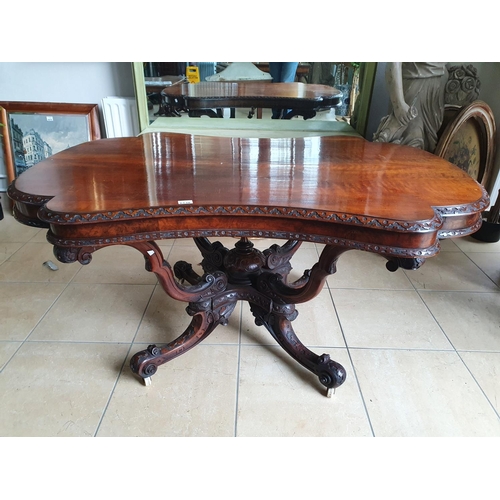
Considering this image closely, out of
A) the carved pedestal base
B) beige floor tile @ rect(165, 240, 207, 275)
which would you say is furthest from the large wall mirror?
the carved pedestal base

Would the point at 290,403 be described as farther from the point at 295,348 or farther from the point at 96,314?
the point at 96,314

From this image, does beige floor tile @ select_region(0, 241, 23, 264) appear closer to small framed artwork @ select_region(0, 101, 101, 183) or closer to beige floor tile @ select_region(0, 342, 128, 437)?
small framed artwork @ select_region(0, 101, 101, 183)

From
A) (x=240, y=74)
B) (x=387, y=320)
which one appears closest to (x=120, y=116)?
(x=240, y=74)

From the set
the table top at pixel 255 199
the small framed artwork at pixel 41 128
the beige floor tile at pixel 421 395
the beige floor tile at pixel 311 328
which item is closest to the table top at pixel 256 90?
the small framed artwork at pixel 41 128

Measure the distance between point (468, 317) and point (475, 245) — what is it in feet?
2.60

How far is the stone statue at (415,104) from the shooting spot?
2010 mm

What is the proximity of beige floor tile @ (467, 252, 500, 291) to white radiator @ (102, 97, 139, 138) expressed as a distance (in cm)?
213

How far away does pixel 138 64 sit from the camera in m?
2.19

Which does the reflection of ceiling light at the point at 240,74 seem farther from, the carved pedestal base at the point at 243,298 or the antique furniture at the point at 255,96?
the carved pedestal base at the point at 243,298

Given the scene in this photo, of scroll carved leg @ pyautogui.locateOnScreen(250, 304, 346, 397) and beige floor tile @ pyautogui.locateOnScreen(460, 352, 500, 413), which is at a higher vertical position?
scroll carved leg @ pyautogui.locateOnScreen(250, 304, 346, 397)

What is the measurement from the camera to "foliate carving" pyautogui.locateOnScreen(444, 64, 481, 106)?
2.11 meters

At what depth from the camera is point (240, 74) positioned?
2.22 m

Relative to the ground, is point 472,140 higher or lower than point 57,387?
higher

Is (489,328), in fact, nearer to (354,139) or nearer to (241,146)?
(354,139)
